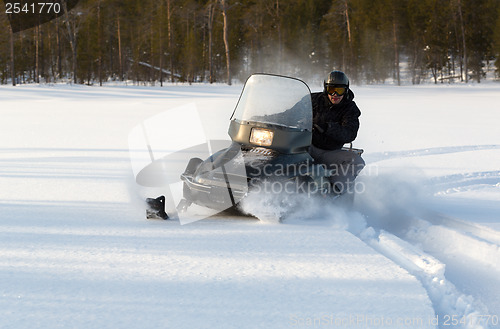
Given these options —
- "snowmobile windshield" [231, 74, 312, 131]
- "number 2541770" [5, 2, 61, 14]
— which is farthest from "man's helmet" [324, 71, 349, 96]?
"number 2541770" [5, 2, 61, 14]

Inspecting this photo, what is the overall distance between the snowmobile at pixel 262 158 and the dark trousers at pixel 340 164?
0.18 metres

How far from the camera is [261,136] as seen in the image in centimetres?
461

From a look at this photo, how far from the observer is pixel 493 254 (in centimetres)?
375

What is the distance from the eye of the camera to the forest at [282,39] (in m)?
45.8

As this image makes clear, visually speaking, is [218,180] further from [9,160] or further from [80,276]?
[9,160]

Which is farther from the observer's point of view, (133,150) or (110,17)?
(110,17)

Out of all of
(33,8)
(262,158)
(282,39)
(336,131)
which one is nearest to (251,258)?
(262,158)

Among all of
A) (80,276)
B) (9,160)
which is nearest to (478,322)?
(80,276)

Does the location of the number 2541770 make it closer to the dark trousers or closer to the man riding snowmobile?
the man riding snowmobile

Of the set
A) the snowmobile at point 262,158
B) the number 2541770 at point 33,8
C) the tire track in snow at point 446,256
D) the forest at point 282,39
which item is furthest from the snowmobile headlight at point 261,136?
the number 2541770 at point 33,8

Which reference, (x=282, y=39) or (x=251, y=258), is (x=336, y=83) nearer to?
(x=251, y=258)

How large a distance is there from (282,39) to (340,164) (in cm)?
4622

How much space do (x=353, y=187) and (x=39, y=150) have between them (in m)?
5.92

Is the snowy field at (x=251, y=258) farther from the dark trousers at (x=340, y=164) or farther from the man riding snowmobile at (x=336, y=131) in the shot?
the man riding snowmobile at (x=336, y=131)
